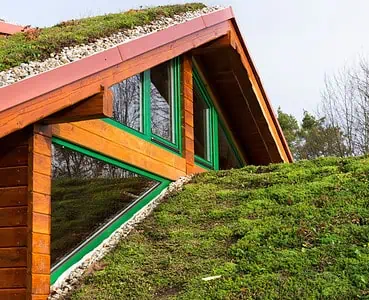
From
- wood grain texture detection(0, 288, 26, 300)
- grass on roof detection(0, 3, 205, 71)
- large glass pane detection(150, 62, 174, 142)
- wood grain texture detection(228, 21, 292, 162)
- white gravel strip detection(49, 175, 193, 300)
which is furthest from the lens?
wood grain texture detection(228, 21, 292, 162)

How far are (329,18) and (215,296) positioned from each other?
19.3 metres

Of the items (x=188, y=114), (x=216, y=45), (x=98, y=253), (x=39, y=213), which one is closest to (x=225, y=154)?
(x=188, y=114)

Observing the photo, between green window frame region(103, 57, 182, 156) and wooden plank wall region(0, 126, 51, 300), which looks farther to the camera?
green window frame region(103, 57, 182, 156)

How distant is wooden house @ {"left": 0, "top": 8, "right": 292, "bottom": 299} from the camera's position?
4707 mm

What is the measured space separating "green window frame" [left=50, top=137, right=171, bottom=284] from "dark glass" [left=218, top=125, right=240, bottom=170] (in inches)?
96.3

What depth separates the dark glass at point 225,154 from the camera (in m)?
9.49

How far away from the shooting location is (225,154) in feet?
31.7

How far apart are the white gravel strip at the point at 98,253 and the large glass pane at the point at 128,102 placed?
34.9 inches

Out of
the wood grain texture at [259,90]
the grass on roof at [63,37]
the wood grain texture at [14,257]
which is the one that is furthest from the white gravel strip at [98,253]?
the wood grain texture at [259,90]

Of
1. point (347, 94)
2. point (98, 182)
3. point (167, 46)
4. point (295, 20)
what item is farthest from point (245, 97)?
point (347, 94)

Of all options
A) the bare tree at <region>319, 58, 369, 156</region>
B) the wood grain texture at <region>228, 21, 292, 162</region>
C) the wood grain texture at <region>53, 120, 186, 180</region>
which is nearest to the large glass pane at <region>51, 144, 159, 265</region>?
the wood grain texture at <region>53, 120, 186, 180</region>

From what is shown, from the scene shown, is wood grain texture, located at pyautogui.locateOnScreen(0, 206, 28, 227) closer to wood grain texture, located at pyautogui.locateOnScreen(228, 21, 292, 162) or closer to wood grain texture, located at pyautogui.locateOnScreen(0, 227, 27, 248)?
wood grain texture, located at pyautogui.locateOnScreen(0, 227, 27, 248)

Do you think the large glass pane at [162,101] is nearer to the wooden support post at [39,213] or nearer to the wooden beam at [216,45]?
the wooden beam at [216,45]

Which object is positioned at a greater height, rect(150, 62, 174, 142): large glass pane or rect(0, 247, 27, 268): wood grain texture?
rect(150, 62, 174, 142): large glass pane
